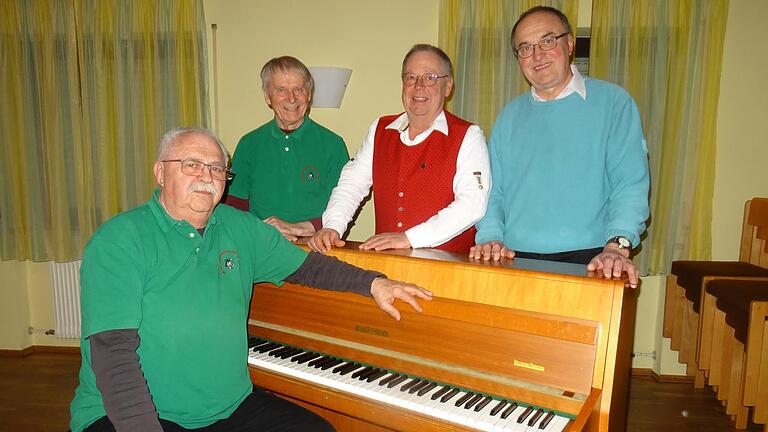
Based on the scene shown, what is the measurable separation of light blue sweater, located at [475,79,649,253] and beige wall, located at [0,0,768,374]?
2250 mm

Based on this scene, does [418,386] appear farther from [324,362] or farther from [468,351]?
[324,362]

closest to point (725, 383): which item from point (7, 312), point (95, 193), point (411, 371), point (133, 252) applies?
point (411, 371)

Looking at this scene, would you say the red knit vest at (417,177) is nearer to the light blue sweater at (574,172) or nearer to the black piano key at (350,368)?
the light blue sweater at (574,172)

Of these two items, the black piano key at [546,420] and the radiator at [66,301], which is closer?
the black piano key at [546,420]

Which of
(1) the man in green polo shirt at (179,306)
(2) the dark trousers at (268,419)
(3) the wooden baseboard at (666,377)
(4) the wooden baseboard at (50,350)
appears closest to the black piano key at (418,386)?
(1) the man in green polo shirt at (179,306)

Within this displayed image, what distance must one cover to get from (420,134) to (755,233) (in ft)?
9.54

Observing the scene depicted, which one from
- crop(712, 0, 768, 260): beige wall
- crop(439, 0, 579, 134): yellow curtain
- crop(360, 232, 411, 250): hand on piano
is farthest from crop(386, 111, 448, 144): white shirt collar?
crop(712, 0, 768, 260): beige wall

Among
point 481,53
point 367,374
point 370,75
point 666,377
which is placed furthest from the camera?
point 370,75

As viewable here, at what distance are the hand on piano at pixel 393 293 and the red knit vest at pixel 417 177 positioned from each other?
0.41 m

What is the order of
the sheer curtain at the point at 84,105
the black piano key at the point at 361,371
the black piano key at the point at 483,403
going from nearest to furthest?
the black piano key at the point at 483,403 < the black piano key at the point at 361,371 < the sheer curtain at the point at 84,105

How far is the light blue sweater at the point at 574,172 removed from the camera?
1.67 m

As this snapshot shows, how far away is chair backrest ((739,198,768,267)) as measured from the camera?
3428mm

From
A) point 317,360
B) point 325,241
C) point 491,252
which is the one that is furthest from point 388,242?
point 317,360

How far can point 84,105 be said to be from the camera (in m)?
3.99
